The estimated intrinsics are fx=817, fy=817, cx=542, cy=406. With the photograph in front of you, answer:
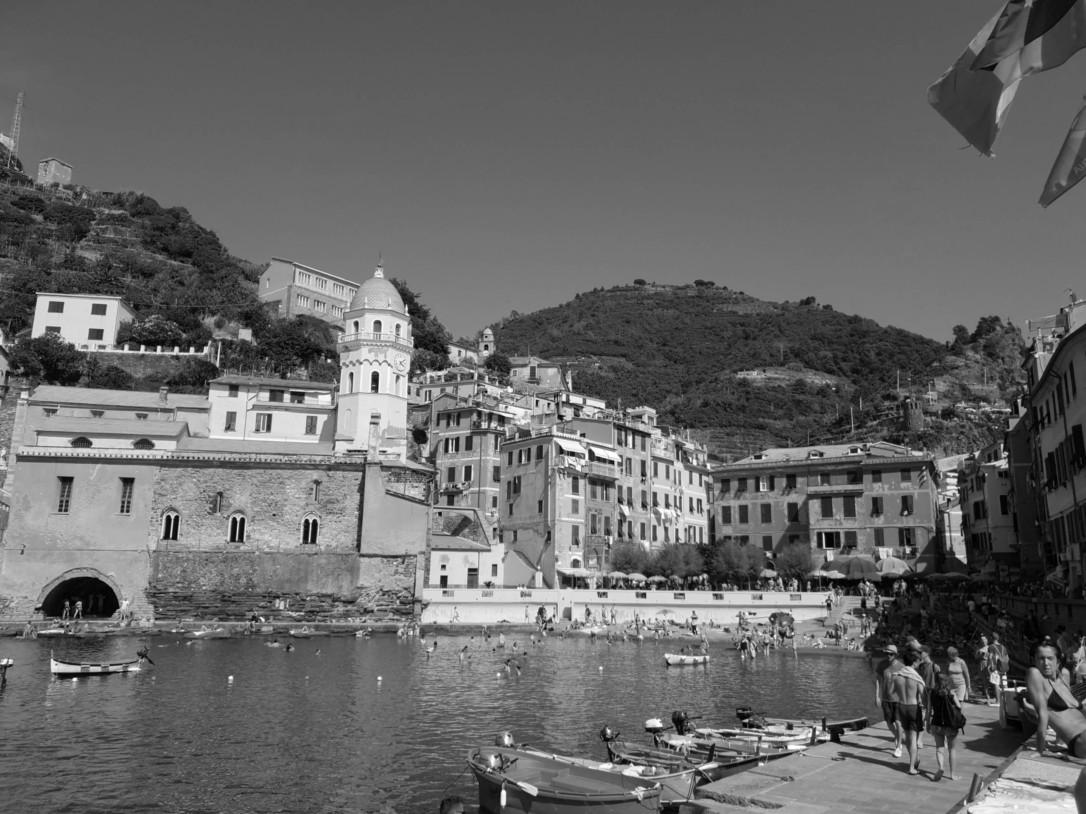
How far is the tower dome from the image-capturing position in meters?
63.1

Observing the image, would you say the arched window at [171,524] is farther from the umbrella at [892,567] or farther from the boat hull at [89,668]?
the umbrella at [892,567]

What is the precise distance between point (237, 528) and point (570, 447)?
76.0 feet

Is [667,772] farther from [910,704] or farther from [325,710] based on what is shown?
[325,710]

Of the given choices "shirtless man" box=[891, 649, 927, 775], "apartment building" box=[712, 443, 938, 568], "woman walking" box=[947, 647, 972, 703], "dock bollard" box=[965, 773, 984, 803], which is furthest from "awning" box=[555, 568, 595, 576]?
"dock bollard" box=[965, 773, 984, 803]

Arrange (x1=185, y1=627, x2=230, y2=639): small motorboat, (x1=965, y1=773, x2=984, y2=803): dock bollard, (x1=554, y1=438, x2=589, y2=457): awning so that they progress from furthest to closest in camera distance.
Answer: (x1=554, y1=438, x2=589, y2=457): awning → (x1=185, y1=627, x2=230, y2=639): small motorboat → (x1=965, y1=773, x2=984, y2=803): dock bollard

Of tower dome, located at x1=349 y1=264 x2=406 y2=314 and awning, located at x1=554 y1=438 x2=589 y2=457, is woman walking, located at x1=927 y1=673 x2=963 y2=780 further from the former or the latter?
tower dome, located at x1=349 y1=264 x2=406 y2=314

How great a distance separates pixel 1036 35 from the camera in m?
5.72

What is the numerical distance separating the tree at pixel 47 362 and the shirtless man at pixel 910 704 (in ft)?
245

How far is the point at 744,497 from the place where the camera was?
208ft

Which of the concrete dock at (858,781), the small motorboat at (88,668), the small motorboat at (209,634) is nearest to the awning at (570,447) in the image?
the small motorboat at (209,634)

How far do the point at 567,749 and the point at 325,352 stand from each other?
7371cm

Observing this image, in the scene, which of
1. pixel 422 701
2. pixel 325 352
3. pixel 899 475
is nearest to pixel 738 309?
pixel 325 352

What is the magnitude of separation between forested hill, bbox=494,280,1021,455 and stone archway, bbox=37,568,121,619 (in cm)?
7813

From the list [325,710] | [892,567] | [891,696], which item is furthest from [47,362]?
→ [891,696]
